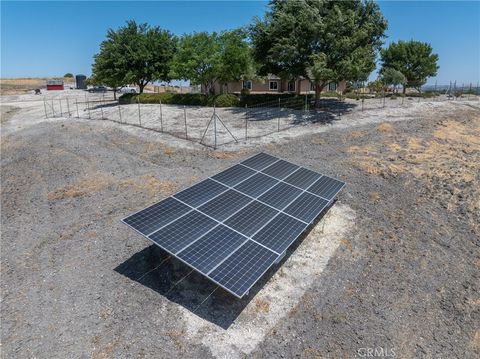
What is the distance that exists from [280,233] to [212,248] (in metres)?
2.08

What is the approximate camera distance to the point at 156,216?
9.48m

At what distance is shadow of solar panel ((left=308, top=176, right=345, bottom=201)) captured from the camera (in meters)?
11.8

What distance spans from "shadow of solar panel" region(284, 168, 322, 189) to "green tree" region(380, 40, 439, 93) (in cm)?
4748

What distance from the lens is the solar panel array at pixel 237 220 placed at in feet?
26.3

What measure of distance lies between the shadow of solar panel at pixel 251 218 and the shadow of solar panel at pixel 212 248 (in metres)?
0.29

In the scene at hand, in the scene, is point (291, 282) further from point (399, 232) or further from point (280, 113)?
point (280, 113)

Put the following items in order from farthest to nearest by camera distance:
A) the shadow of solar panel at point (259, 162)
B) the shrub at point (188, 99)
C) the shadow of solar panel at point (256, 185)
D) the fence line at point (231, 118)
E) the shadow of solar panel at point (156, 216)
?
1. the shrub at point (188, 99)
2. the fence line at point (231, 118)
3. the shadow of solar panel at point (259, 162)
4. the shadow of solar panel at point (256, 185)
5. the shadow of solar panel at point (156, 216)

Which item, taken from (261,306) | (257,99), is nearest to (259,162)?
(261,306)

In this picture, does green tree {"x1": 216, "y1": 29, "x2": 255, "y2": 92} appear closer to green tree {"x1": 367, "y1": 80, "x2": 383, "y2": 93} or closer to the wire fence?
the wire fence

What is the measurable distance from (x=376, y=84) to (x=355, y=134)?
36.3 metres

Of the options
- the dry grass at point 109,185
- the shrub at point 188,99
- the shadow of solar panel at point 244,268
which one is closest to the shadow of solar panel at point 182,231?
the shadow of solar panel at point 244,268

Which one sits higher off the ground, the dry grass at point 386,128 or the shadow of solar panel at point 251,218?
the dry grass at point 386,128

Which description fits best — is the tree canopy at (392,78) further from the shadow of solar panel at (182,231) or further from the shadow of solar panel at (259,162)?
the shadow of solar panel at (182,231)

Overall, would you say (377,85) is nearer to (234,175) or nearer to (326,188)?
(326,188)
